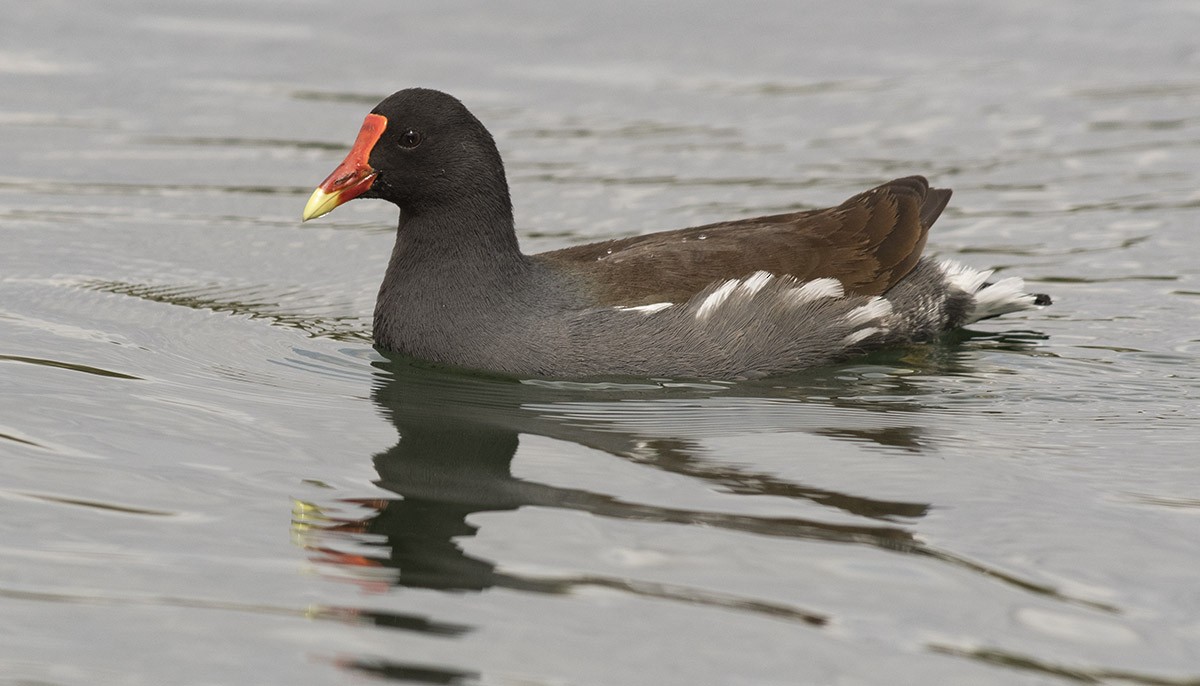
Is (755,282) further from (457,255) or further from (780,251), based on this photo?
(457,255)

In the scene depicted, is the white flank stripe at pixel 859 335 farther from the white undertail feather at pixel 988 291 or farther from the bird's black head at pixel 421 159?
the bird's black head at pixel 421 159

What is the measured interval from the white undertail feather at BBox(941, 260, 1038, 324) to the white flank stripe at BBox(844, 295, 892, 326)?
0.46m

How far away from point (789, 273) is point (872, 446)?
56.8 inches

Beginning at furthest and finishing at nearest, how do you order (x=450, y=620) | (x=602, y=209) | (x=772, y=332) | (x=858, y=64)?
(x=858, y=64) < (x=602, y=209) < (x=772, y=332) < (x=450, y=620)

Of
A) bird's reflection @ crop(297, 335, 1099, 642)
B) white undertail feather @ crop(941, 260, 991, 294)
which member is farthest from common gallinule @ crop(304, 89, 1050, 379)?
white undertail feather @ crop(941, 260, 991, 294)

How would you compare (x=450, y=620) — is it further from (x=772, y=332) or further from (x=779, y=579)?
(x=772, y=332)

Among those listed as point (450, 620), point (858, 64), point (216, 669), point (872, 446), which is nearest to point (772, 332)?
point (872, 446)

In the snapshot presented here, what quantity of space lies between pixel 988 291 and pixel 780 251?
1155mm

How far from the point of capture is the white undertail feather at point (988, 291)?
26.2 ft

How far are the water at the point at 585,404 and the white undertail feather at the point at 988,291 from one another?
0.16 m

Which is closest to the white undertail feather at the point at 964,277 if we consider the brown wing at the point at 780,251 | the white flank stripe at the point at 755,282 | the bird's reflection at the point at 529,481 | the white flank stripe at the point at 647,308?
the brown wing at the point at 780,251

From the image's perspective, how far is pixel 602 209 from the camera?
10172 millimetres

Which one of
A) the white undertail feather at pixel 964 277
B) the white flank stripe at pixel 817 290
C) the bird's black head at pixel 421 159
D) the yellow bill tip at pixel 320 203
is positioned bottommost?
the white flank stripe at pixel 817 290

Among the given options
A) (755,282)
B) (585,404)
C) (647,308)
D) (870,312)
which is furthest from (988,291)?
(585,404)
